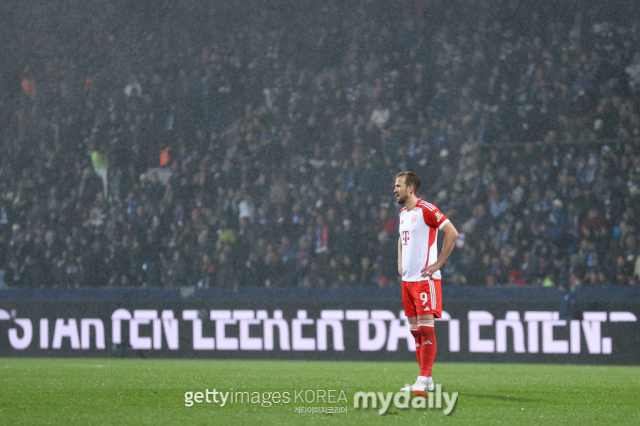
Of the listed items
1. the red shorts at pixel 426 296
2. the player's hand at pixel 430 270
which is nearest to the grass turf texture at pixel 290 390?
the red shorts at pixel 426 296

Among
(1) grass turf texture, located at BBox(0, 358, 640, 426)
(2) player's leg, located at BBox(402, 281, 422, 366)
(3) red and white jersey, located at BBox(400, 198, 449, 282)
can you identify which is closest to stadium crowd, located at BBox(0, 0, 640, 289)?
(1) grass turf texture, located at BBox(0, 358, 640, 426)

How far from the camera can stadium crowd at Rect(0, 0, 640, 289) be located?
13266mm

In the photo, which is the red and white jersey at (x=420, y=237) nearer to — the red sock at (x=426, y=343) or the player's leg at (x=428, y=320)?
the player's leg at (x=428, y=320)

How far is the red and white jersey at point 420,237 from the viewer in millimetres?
6016

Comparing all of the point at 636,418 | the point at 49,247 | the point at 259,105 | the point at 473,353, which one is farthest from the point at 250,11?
the point at 636,418

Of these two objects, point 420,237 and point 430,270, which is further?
point 420,237

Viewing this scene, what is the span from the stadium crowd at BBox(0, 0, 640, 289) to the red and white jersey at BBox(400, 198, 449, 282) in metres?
6.20

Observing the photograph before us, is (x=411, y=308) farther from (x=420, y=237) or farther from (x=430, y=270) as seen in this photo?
(x=420, y=237)

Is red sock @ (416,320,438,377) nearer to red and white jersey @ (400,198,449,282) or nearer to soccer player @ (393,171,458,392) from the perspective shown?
soccer player @ (393,171,458,392)

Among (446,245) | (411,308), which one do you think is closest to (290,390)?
(411,308)

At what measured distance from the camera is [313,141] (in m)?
15.7

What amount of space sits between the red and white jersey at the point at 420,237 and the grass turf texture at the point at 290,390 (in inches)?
38.7

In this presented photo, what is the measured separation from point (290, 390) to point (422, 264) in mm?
1516

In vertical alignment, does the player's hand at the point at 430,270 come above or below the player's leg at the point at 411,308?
above
